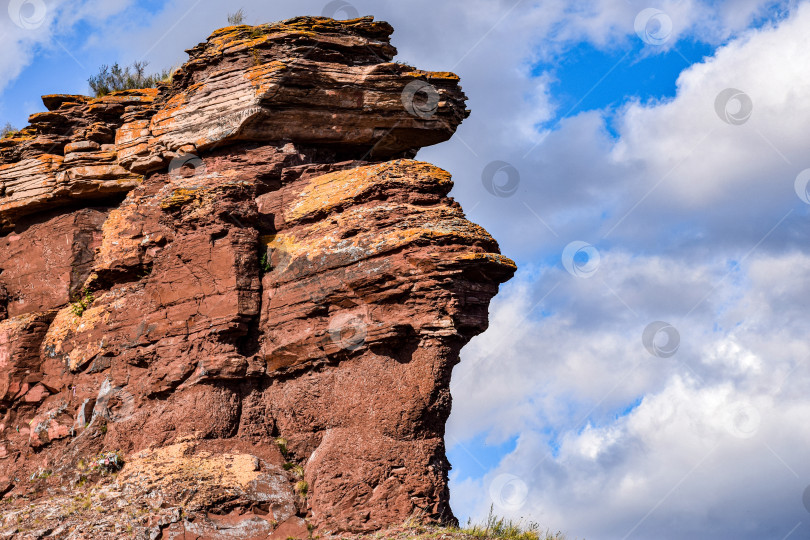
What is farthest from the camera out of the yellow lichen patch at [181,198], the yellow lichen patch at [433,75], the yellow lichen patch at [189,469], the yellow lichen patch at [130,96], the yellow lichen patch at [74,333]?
the yellow lichen patch at [130,96]

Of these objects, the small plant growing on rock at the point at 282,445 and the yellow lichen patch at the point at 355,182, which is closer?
the small plant growing on rock at the point at 282,445

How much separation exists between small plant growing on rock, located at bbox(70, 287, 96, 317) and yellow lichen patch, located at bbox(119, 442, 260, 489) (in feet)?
18.5

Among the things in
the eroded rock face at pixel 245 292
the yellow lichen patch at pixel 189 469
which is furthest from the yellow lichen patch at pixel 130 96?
the yellow lichen patch at pixel 189 469

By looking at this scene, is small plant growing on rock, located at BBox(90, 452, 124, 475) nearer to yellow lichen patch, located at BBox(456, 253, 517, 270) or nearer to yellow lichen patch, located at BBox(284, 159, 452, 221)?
yellow lichen patch, located at BBox(284, 159, 452, 221)

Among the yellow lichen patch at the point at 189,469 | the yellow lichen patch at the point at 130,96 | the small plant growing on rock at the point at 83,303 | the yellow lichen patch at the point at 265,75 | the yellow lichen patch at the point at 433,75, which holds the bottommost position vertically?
the yellow lichen patch at the point at 189,469

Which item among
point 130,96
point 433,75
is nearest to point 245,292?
point 433,75

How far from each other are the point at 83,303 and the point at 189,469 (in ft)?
23.2

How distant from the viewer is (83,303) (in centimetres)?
2477

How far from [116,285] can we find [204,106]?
4.73 metres

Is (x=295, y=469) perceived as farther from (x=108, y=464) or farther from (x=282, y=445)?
(x=108, y=464)

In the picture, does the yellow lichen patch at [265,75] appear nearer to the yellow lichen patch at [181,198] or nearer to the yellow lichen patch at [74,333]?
the yellow lichen patch at [181,198]

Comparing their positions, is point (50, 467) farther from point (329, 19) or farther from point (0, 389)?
point (329, 19)

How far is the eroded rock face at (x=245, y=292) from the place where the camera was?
1944 cm

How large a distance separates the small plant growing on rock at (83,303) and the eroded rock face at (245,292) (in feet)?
0.19
